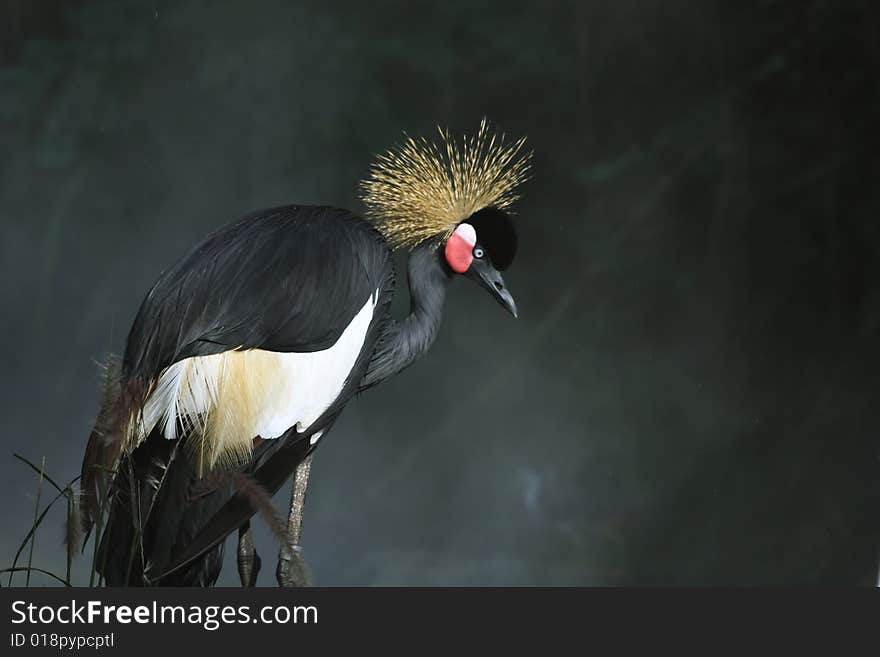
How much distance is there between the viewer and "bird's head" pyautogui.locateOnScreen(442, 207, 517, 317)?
247 centimetres

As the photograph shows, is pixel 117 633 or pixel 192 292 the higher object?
pixel 192 292

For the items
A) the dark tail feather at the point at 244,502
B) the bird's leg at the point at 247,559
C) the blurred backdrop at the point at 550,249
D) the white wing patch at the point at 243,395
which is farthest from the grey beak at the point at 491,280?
the blurred backdrop at the point at 550,249

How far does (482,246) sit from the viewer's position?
8.18ft

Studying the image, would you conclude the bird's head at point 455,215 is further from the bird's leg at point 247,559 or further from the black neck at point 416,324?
the bird's leg at point 247,559

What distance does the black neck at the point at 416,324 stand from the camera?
2393 millimetres

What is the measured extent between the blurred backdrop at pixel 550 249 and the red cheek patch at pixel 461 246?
0.96 m

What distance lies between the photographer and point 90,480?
2125 mm

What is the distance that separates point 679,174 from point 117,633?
7.40ft

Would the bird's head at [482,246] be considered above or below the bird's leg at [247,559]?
above

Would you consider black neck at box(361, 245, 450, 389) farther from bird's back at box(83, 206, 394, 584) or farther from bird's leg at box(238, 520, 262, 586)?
bird's leg at box(238, 520, 262, 586)

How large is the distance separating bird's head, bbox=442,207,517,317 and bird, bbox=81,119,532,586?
159mm

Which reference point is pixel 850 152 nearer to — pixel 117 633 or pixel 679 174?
pixel 679 174

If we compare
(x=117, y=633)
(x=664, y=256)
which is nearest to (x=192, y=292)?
(x=117, y=633)

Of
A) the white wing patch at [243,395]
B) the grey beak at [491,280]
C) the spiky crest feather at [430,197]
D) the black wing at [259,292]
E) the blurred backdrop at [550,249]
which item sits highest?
the blurred backdrop at [550,249]
